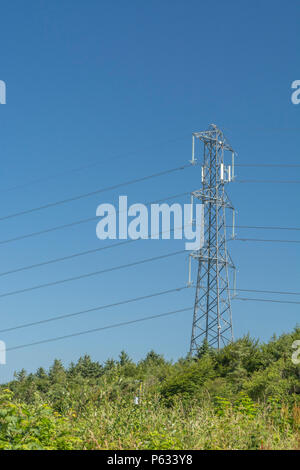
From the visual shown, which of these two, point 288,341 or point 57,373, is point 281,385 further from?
point 57,373

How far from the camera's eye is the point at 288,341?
92.1ft

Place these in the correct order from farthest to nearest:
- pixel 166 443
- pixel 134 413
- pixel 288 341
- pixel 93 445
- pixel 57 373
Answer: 1. pixel 57 373
2. pixel 288 341
3. pixel 134 413
4. pixel 93 445
5. pixel 166 443

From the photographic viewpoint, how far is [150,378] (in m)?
37.0

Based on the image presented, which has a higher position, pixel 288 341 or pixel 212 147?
pixel 212 147

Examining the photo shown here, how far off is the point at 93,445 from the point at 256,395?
12.7 m

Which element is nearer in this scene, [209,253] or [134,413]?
[134,413]

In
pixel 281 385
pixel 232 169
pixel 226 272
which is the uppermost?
pixel 232 169

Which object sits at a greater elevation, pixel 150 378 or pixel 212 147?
pixel 212 147
